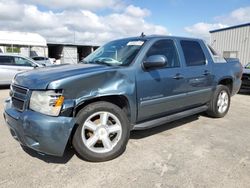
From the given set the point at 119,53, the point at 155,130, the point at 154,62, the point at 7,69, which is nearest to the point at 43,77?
the point at 119,53

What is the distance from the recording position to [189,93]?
15.1ft

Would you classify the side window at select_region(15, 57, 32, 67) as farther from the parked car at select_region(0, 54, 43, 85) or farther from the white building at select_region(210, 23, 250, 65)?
the white building at select_region(210, 23, 250, 65)

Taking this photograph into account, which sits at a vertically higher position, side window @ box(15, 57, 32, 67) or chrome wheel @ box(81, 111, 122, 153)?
side window @ box(15, 57, 32, 67)

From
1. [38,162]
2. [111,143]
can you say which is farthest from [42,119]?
[111,143]

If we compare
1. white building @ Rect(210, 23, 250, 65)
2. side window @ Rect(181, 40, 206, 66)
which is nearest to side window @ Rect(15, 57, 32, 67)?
side window @ Rect(181, 40, 206, 66)

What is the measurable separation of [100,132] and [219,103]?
134 inches

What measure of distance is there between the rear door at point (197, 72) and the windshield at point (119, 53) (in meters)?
1.06

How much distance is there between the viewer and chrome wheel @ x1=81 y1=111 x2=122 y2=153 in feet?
10.8

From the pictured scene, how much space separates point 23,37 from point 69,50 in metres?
12.0

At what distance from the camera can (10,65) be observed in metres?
11.2

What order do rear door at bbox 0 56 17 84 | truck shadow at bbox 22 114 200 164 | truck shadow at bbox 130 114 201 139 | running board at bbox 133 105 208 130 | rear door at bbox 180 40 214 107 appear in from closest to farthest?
truck shadow at bbox 22 114 200 164
running board at bbox 133 105 208 130
truck shadow at bbox 130 114 201 139
rear door at bbox 180 40 214 107
rear door at bbox 0 56 17 84

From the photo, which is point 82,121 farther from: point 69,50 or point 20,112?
point 69,50

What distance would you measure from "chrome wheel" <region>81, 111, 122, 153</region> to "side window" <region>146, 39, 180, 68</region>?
4.59 ft

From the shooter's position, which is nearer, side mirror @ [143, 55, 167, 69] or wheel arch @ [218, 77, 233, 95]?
side mirror @ [143, 55, 167, 69]
